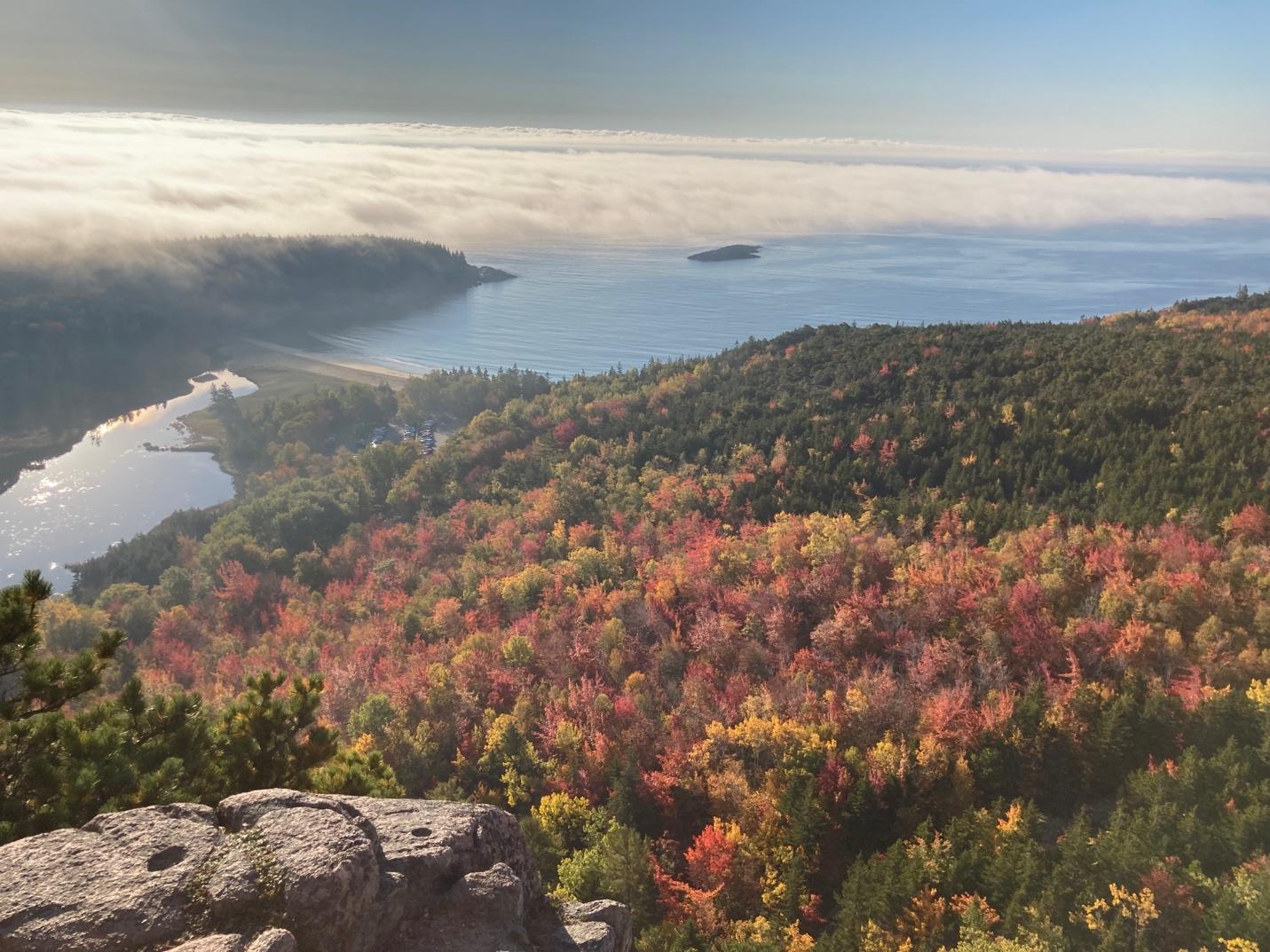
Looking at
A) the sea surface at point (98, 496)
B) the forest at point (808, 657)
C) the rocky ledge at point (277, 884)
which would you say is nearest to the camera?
the rocky ledge at point (277, 884)

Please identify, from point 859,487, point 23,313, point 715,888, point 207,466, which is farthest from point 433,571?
point 23,313

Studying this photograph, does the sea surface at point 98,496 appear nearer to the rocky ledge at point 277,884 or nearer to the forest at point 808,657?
the forest at point 808,657

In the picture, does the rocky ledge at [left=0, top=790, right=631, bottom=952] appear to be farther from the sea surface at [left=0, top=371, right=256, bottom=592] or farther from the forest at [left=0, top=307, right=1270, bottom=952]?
the sea surface at [left=0, top=371, right=256, bottom=592]

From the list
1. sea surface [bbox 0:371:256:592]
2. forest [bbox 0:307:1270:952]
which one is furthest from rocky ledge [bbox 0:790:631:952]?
sea surface [bbox 0:371:256:592]

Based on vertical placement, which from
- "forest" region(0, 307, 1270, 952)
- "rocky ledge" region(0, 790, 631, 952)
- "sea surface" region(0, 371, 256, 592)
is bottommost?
"sea surface" region(0, 371, 256, 592)

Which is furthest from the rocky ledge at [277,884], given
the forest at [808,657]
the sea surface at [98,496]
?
the sea surface at [98,496]

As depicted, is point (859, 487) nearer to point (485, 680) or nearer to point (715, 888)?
point (485, 680)

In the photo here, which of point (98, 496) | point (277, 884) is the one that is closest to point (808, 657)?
point (277, 884)
